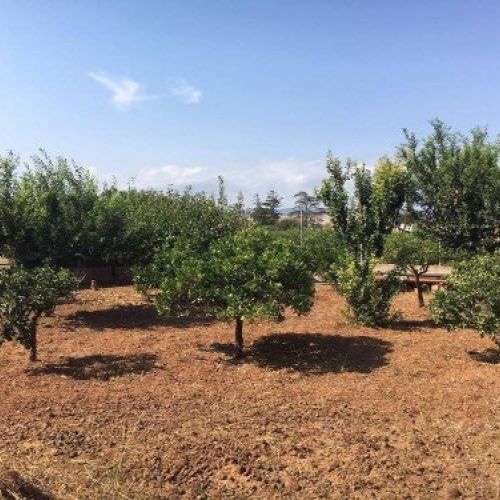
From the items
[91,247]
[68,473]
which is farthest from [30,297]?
[91,247]

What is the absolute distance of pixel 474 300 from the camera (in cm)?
1096

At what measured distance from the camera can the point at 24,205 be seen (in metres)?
15.0

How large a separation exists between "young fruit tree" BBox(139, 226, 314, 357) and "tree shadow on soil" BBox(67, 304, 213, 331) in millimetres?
3419

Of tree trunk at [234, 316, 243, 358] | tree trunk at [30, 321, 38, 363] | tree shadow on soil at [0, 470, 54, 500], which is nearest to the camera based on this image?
tree shadow on soil at [0, 470, 54, 500]

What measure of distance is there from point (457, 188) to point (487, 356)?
5.46 metres

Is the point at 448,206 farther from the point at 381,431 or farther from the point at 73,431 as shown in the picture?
the point at 73,431

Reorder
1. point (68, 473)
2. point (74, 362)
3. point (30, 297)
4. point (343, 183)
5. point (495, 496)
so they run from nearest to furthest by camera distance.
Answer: point (495, 496), point (68, 473), point (30, 297), point (74, 362), point (343, 183)

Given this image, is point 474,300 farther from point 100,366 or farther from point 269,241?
A: point 100,366

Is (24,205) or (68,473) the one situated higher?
(24,205)

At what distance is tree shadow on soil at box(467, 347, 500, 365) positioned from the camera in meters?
11.0

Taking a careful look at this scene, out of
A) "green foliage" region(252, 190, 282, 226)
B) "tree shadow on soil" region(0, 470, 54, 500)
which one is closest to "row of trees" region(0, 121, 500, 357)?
"tree shadow on soil" region(0, 470, 54, 500)

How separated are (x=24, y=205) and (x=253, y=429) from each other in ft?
34.3

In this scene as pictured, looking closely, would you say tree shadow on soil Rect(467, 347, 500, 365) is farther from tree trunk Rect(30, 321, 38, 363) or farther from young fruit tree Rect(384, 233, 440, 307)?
tree trunk Rect(30, 321, 38, 363)

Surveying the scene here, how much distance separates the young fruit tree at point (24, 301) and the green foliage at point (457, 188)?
10.4 meters
